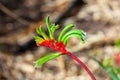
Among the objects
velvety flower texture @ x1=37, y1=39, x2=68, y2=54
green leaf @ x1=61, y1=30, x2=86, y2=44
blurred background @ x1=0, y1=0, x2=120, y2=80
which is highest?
blurred background @ x1=0, y1=0, x2=120, y2=80

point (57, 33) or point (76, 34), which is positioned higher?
point (57, 33)

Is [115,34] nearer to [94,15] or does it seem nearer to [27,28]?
[94,15]

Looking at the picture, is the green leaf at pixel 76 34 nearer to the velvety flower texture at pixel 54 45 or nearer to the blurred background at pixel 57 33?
the velvety flower texture at pixel 54 45

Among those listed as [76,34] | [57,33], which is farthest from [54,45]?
[57,33]

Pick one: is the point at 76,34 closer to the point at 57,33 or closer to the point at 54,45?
the point at 54,45

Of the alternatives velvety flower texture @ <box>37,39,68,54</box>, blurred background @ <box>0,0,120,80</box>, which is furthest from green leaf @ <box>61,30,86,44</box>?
blurred background @ <box>0,0,120,80</box>

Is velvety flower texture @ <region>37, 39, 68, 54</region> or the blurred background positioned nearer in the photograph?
velvety flower texture @ <region>37, 39, 68, 54</region>

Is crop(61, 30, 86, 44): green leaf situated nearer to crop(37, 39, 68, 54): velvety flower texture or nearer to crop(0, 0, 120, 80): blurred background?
crop(37, 39, 68, 54): velvety flower texture

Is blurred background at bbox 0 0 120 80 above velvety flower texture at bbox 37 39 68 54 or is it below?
above
